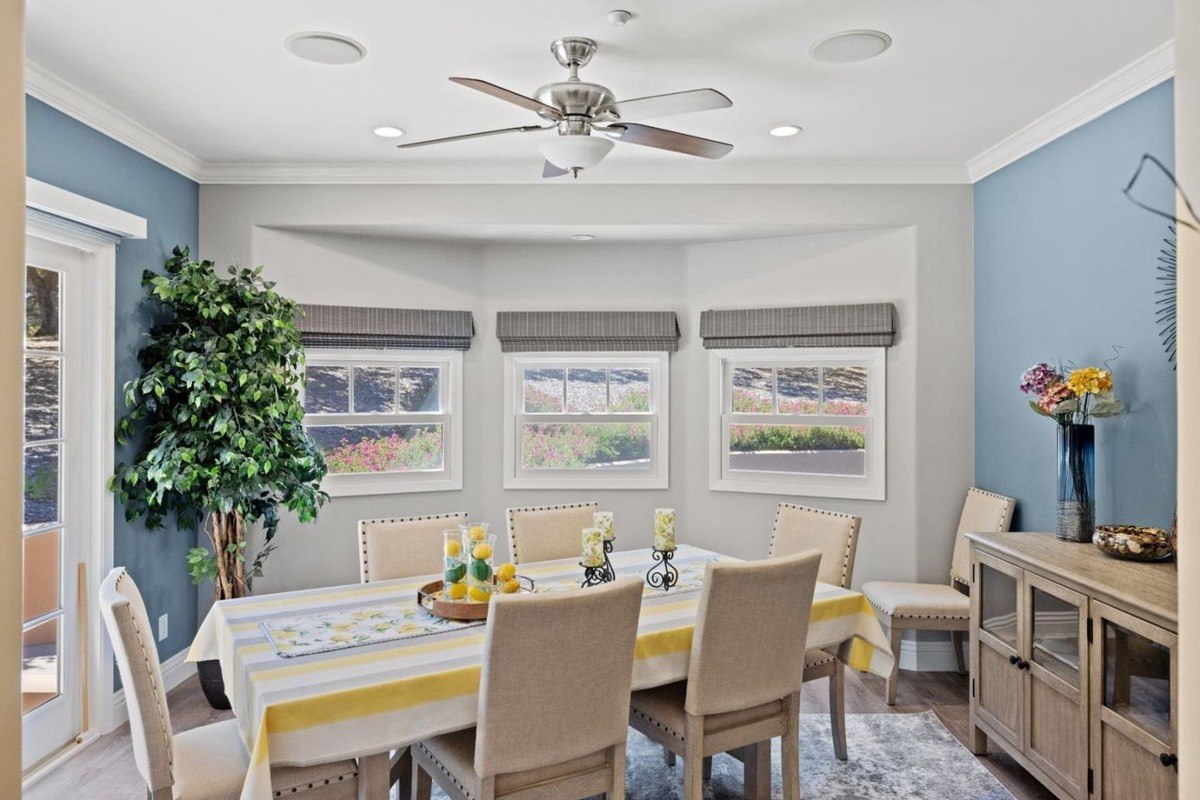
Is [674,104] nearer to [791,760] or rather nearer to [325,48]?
[325,48]

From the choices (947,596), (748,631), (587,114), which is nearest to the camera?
(748,631)

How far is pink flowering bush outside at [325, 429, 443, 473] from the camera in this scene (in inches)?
182

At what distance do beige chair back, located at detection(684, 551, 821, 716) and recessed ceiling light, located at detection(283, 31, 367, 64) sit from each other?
2076 mm

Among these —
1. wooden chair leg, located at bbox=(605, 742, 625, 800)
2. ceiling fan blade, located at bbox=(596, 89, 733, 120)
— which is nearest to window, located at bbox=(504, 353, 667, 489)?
ceiling fan blade, located at bbox=(596, 89, 733, 120)

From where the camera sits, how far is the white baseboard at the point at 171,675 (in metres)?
3.46

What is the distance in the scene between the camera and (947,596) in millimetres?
3850

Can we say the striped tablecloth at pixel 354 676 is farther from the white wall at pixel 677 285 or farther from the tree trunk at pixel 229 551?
the white wall at pixel 677 285

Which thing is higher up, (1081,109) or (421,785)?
(1081,109)

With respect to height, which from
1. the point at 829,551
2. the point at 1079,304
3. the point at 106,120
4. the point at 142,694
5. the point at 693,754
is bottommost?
the point at 693,754

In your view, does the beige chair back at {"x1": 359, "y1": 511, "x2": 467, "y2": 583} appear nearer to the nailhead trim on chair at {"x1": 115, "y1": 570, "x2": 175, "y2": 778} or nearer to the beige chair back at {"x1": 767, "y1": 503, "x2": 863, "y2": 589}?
the nailhead trim on chair at {"x1": 115, "y1": 570, "x2": 175, "y2": 778}

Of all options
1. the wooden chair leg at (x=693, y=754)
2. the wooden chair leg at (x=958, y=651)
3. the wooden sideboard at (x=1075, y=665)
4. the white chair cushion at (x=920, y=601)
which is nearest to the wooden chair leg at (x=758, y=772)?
the wooden chair leg at (x=693, y=754)

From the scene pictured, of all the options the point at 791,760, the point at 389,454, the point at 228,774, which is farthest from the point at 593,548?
the point at 389,454

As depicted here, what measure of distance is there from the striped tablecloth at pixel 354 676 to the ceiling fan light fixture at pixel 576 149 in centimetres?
147

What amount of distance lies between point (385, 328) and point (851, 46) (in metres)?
2.86
